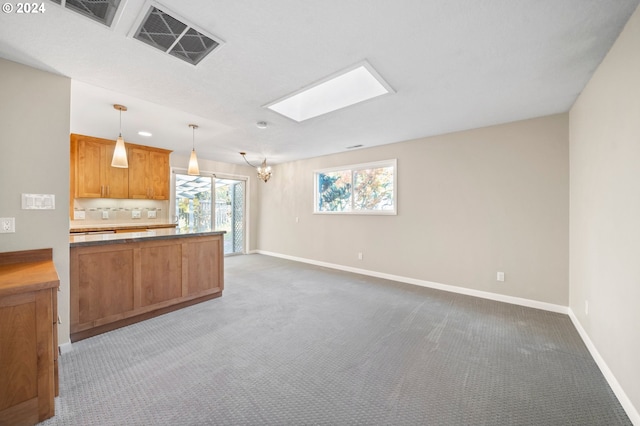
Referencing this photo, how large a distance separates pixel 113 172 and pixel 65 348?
3.60m

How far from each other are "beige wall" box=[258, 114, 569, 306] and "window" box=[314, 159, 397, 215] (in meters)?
0.16

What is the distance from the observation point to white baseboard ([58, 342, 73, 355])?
7.15ft

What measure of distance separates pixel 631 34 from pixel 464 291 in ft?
10.5

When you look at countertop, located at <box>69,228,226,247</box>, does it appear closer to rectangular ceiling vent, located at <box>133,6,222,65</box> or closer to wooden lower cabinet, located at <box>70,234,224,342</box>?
wooden lower cabinet, located at <box>70,234,224,342</box>

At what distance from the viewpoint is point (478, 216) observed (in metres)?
3.67

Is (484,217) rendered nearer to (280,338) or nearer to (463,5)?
(463,5)

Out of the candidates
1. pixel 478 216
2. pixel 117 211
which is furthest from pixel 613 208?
pixel 117 211

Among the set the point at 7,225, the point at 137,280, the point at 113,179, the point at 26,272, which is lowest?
the point at 137,280

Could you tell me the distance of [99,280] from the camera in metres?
2.49

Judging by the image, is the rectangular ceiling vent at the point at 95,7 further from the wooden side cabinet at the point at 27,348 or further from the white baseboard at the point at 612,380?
the white baseboard at the point at 612,380

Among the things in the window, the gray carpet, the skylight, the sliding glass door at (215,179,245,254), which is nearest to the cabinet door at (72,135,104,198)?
the sliding glass door at (215,179,245,254)

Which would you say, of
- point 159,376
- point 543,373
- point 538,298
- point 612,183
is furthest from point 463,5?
point 538,298

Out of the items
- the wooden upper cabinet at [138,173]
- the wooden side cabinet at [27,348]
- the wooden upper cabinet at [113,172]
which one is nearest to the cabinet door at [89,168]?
the wooden upper cabinet at [113,172]

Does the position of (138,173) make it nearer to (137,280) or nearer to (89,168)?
(89,168)
